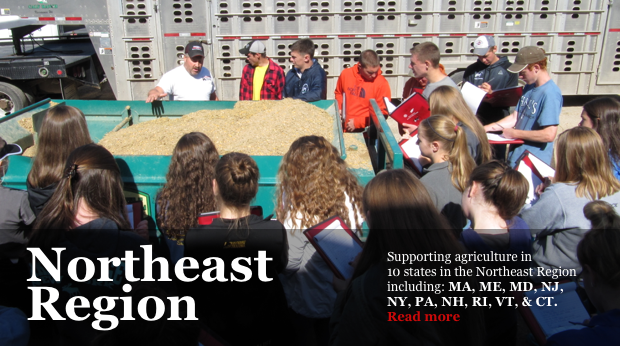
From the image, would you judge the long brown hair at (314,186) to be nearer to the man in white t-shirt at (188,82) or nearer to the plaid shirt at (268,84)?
the man in white t-shirt at (188,82)

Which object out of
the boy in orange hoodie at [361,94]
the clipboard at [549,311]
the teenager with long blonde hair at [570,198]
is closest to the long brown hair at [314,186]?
the clipboard at [549,311]

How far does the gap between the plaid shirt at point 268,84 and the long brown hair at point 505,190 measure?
374 centimetres

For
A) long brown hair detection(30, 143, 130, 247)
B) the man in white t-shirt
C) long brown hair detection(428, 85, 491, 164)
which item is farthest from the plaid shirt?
long brown hair detection(30, 143, 130, 247)

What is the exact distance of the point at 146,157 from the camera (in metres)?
3.12

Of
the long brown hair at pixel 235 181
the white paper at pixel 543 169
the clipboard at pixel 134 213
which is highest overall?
the long brown hair at pixel 235 181

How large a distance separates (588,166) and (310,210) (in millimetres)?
1597

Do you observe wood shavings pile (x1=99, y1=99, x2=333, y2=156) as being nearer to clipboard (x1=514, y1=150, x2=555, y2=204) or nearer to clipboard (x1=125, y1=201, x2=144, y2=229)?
clipboard (x1=125, y1=201, x2=144, y2=229)

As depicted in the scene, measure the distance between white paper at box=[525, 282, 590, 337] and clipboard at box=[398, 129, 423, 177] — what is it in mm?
1504

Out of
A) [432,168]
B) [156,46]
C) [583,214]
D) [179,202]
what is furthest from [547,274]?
[156,46]

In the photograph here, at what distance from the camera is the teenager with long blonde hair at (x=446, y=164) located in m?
2.76

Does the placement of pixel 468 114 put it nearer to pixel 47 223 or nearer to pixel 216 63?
pixel 47 223

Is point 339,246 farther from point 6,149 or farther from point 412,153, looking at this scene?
point 6,149

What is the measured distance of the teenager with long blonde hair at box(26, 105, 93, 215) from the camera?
2.71m

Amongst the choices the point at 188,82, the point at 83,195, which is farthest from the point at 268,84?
the point at 83,195
